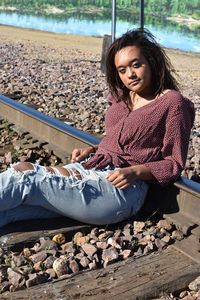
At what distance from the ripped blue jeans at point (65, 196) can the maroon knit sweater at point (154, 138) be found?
14 cm

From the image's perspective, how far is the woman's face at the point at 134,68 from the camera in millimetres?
2756

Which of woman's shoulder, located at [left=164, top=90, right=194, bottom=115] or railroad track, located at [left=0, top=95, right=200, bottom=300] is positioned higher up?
woman's shoulder, located at [left=164, top=90, right=194, bottom=115]

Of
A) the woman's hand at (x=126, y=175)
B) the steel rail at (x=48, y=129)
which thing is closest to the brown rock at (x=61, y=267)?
the woman's hand at (x=126, y=175)

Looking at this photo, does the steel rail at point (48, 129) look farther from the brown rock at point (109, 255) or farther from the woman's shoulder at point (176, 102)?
the brown rock at point (109, 255)

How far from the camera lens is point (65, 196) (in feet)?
8.79

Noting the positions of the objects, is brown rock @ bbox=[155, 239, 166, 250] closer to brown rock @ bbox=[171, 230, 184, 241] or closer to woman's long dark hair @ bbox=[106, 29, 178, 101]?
brown rock @ bbox=[171, 230, 184, 241]

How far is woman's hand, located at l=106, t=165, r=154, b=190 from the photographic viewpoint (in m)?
2.68

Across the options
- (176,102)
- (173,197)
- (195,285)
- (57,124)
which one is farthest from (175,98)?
(57,124)

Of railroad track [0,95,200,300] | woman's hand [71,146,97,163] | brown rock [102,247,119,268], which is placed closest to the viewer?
railroad track [0,95,200,300]

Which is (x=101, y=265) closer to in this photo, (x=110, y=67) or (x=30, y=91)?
(x=110, y=67)

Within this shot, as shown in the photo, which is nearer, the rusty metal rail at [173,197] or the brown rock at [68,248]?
the brown rock at [68,248]

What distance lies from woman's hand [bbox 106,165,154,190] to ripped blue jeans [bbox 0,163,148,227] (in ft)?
0.20

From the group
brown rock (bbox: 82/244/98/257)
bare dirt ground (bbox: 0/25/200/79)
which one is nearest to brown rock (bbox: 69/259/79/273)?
brown rock (bbox: 82/244/98/257)

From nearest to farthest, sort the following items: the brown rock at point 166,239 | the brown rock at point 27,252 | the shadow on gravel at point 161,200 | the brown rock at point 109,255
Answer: the brown rock at point 109,255 → the brown rock at point 27,252 → the brown rock at point 166,239 → the shadow on gravel at point 161,200
